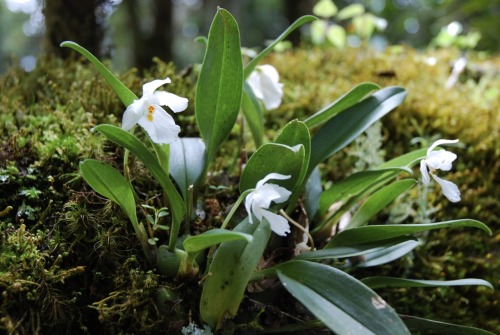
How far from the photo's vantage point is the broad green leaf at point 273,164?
94cm

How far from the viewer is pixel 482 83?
2.42m

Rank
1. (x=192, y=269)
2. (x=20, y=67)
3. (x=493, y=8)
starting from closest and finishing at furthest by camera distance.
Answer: (x=192, y=269) → (x=20, y=67) → (x=493, y=8)

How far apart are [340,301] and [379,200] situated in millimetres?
409

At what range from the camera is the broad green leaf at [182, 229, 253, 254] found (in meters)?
0.80

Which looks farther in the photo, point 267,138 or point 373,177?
point 267,138

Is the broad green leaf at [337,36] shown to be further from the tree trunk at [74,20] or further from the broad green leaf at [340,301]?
the broad green leaf at [340,301]

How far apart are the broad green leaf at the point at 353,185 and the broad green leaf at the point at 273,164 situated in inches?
10.7

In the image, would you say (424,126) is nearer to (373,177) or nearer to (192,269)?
(373,177)

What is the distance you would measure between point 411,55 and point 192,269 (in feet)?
6.80

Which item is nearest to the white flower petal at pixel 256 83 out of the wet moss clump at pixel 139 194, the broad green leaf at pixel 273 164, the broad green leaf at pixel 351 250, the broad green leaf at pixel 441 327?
the wet moss clump at pixel 139 194

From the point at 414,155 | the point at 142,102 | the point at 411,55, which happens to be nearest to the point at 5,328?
the point at 142,102

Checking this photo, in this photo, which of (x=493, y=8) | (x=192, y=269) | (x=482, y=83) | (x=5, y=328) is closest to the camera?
(x=5, y=328)

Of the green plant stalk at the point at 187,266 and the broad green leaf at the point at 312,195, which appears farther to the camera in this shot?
the broad green leaf at the point at 312,195

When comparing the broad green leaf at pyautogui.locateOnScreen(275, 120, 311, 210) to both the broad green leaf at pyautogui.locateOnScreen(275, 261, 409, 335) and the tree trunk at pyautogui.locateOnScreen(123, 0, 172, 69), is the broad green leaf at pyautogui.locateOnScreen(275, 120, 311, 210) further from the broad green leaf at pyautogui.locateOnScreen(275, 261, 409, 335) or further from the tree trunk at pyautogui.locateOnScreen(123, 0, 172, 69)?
the tree trunk at pyautogui.locateOnScreen(123, 0, 172, 69)
